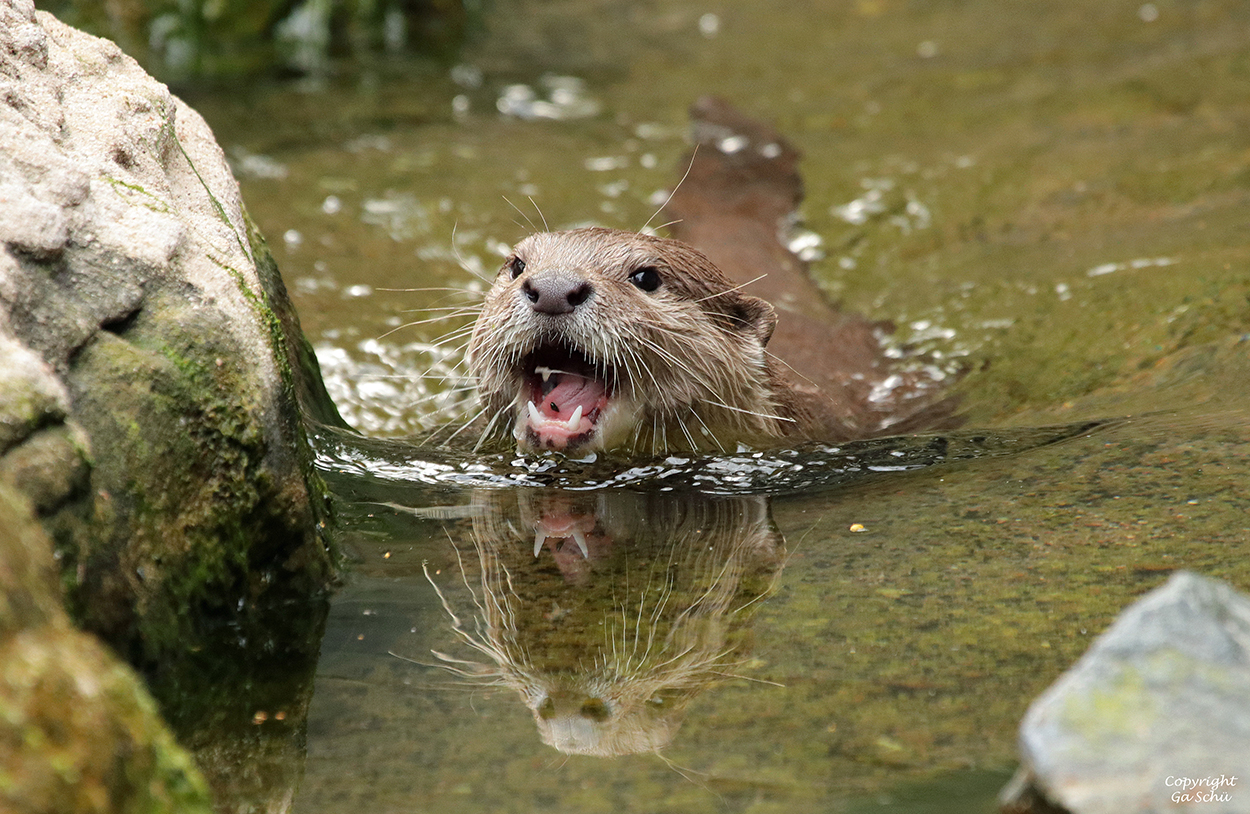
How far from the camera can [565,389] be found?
3.18m

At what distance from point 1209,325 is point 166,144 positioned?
2.79m

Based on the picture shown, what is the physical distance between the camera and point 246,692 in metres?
1.97

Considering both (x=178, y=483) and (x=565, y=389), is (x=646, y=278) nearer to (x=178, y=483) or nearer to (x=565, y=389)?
(x=565, y=389)

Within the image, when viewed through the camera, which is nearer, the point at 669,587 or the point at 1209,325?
the point at 669,587

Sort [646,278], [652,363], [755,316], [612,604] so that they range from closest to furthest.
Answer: [612,604] → [652,363] → [646,278] → [755,316]

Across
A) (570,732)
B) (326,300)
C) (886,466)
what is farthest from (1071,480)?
(326,300)

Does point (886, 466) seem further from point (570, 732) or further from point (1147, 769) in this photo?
point (1147, 769)

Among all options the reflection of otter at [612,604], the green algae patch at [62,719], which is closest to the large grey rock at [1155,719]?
the reflection of otter at [612,604]

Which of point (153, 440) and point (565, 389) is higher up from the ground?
point (153, 440)

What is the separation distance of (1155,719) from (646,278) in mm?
2165

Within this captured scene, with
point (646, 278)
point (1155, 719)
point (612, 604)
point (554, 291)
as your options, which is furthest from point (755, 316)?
point (1155, 719)

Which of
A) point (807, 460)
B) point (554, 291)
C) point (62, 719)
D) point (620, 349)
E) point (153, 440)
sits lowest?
point (807, 460)

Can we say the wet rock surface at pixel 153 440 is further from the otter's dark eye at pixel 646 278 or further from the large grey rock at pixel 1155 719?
the otter's dark eye at pixel 646 278

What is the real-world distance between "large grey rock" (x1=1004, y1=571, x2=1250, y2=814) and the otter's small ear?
2083mm
